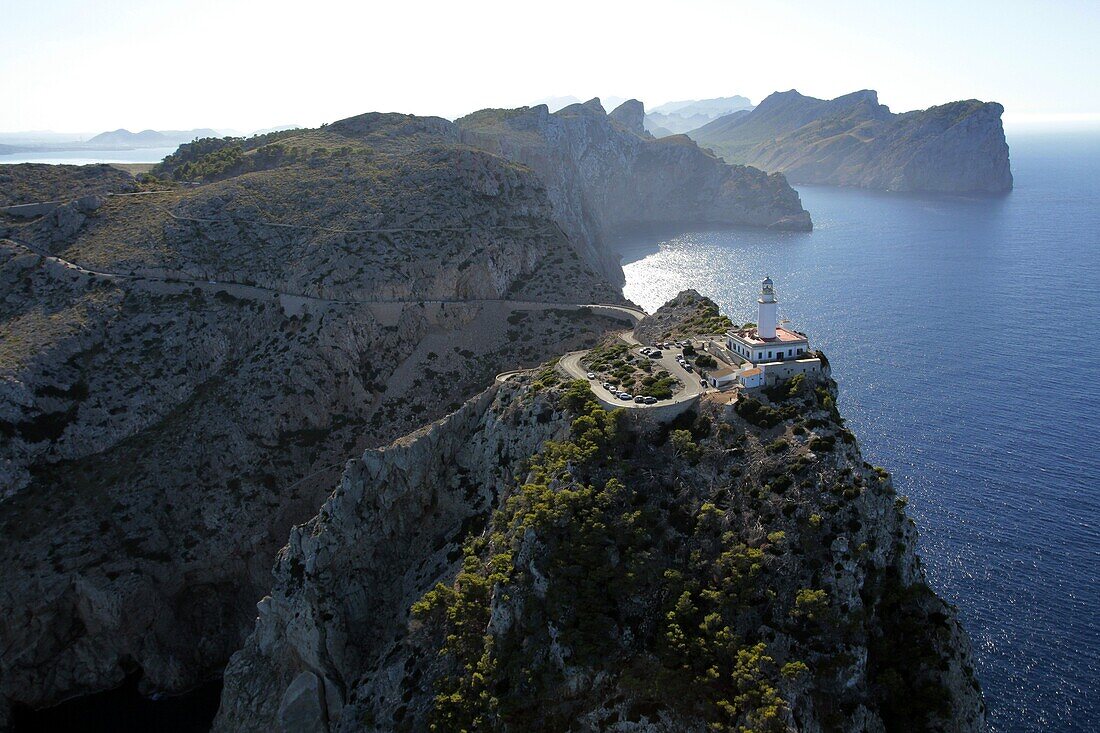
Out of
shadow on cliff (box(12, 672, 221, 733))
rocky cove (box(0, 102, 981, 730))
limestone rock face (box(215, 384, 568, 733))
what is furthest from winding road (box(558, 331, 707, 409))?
shadow on cliff (box(12, 672, 221, 733))

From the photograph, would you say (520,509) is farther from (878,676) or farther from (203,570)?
(203,570)

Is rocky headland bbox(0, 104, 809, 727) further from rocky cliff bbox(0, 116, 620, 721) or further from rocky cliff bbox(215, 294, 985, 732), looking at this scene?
rocky cliff bbox(215, 294, 985, 732)

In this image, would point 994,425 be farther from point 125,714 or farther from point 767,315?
point 125,714

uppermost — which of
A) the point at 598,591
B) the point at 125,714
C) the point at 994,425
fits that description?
the point at 598,591

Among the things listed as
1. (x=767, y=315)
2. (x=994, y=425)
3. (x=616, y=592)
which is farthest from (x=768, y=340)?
(x=994, y=425)

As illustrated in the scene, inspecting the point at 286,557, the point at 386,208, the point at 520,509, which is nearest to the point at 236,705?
the point at 286,557

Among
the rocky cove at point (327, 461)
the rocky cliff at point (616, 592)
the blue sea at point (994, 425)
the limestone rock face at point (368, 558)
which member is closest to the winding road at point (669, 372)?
the rocky cliff at point (616, 592)
